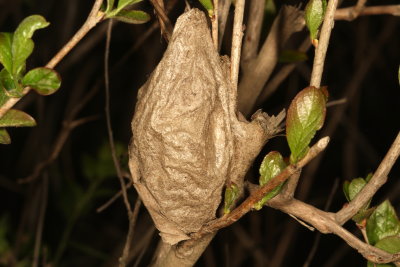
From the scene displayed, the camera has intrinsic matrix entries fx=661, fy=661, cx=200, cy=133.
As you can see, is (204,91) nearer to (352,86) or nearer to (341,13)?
(341,13)

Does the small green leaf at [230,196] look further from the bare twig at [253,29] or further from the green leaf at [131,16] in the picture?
the bare twig at [253,29]

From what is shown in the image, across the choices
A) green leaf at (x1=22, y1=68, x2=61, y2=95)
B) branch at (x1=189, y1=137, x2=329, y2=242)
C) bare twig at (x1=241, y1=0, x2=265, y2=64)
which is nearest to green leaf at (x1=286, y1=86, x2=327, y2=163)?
branch at (x1=189, y1=137, x2=329, y2=242)

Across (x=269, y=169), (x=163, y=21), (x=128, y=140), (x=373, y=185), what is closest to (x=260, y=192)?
(x=269, y=169)

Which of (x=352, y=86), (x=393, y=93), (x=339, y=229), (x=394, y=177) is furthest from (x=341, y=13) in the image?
(x=393, y=93)

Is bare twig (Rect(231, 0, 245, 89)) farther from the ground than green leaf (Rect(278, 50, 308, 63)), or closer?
farther from the ground

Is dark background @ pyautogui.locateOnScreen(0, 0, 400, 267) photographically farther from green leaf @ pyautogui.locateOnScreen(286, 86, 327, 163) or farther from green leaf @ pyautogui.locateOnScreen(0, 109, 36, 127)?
green leaf @ pyautogui.locateOnScreen(286, 86, 327, 163)

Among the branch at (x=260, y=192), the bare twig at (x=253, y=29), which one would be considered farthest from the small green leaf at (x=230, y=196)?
the bare twig at (x=253, y=29)

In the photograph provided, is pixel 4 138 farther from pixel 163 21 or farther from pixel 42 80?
pixel 163 21
